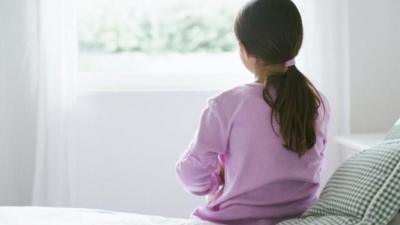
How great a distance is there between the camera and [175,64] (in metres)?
2.46

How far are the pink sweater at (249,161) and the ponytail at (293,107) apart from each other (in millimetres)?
21

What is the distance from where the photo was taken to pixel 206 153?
1.32m

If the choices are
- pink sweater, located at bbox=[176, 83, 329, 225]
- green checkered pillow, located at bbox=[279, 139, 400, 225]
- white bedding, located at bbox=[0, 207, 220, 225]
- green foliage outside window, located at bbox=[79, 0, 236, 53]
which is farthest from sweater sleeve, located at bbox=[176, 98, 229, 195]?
green foliage outside window, located at bbox=[79, 0, 236, 53]

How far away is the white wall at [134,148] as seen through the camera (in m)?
2.34

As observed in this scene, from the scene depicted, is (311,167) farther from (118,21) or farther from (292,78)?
(118,21)

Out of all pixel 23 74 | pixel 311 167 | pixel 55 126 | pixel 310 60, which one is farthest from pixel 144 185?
pixel 311 167

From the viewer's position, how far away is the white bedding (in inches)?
50.4

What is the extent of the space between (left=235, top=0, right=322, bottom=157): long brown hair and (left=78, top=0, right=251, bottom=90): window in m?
A: 1.07

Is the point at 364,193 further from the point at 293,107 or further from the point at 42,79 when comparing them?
the point at 42,79

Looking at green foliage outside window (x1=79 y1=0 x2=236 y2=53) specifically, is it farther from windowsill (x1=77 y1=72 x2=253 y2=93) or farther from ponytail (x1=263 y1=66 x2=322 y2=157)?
ponytail (x1=263 y1=66 x2=322 y2=157)

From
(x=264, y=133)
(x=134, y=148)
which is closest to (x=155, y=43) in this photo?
(x=134, y=148)

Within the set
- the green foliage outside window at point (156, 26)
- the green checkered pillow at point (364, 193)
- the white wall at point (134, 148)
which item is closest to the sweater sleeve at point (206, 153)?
the green checkered pillow at point (364, 193)

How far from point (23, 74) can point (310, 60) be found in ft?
3.74

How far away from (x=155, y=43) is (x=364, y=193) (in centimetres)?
155
